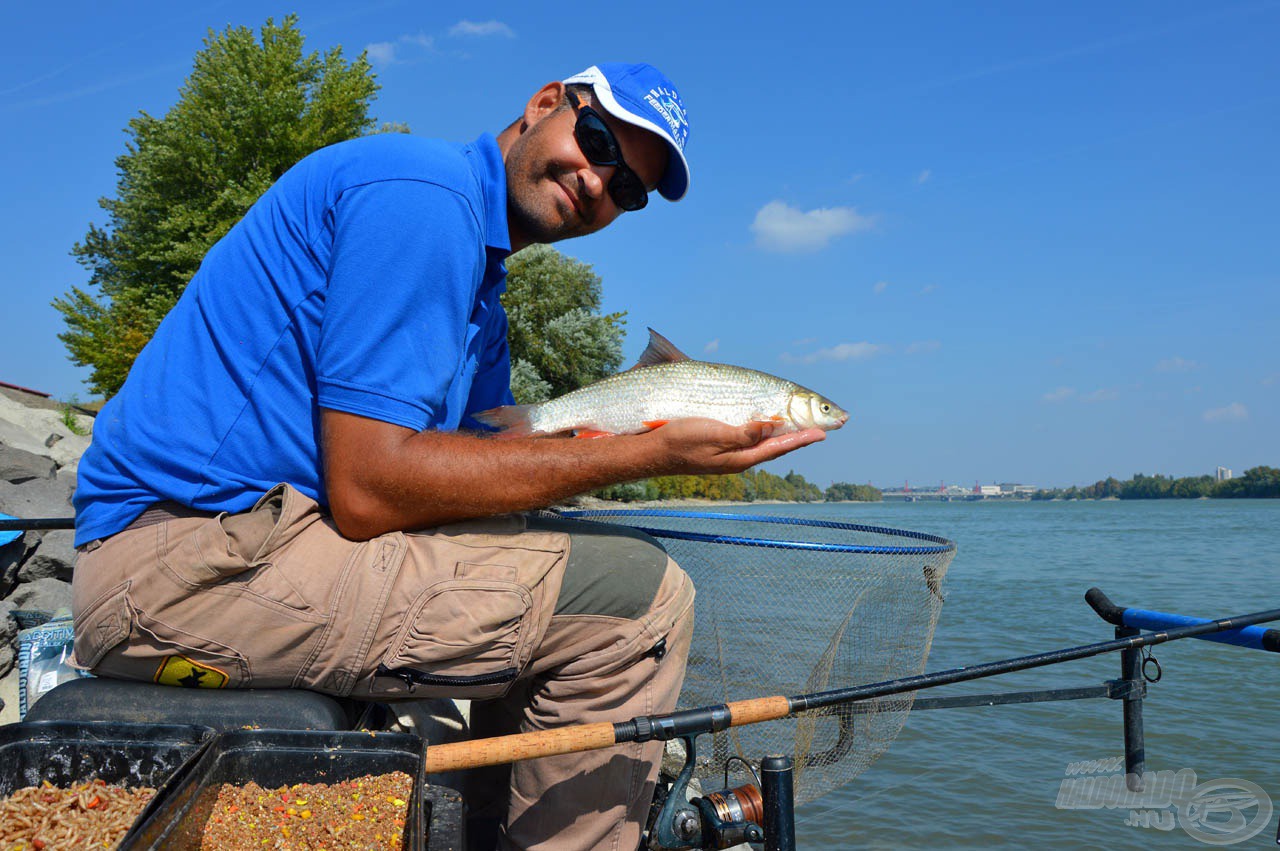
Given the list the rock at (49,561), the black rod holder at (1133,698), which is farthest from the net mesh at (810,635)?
the rock at (49,561)

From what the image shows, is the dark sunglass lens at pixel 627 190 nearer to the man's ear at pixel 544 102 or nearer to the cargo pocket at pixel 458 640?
the man's ear at pixel 544 102

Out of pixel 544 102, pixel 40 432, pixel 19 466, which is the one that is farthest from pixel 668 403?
pixel 40 432

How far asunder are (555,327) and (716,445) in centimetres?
2883

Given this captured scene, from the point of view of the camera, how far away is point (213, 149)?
94.7 feet

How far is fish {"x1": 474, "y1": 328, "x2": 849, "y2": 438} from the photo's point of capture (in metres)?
3.22

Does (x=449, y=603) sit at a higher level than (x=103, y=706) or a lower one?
higher

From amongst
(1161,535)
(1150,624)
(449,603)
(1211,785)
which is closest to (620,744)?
(449,603)

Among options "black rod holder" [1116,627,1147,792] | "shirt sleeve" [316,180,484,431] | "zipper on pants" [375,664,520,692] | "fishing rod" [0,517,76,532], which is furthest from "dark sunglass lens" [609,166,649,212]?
"black rod holder" [1116,627,1147,792]

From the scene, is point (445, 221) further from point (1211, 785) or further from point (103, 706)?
point (1211, 785)

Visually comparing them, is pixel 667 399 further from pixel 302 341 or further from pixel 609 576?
pixel 302 341

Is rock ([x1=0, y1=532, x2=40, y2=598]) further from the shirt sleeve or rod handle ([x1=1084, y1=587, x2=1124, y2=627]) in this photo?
rod handle ([x1=1084, y1=587, x2=1124, y2=627])

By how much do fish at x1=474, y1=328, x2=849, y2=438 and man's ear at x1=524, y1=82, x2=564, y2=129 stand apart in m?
0.94

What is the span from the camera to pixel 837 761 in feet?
13.4

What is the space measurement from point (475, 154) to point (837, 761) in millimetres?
2987
